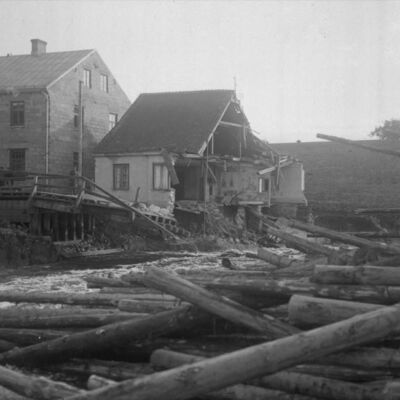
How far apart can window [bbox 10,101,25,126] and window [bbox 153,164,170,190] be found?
809 centimetres

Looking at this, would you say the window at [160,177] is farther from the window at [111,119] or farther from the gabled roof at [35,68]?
the window at [111,119]

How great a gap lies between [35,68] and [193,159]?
11.4m

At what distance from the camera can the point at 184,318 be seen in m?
4.86

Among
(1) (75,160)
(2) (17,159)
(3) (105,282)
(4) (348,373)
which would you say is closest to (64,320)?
(3) (105,282)

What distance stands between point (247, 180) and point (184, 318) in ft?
98.7

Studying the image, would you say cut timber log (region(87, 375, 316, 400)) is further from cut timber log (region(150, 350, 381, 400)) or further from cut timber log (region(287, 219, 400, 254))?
cut timber log (region(287, 219, 400, 254))

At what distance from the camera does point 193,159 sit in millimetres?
30828

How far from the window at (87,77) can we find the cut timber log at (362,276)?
32497mm

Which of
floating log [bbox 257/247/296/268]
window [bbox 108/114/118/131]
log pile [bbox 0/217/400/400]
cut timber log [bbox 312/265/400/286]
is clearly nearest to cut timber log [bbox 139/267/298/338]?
log pile [bbox 0/217/400/400]

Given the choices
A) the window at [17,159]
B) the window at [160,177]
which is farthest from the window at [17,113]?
the window at [160,177]

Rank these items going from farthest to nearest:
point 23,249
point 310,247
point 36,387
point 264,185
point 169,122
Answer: point 264,185 → point 169,122 → point 23,249 → point 310,247 → point 36,387

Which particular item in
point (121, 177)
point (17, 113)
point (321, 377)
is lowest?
point (321, 377)

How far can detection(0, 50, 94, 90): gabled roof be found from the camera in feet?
106

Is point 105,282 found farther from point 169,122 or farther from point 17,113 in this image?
point 17,113
